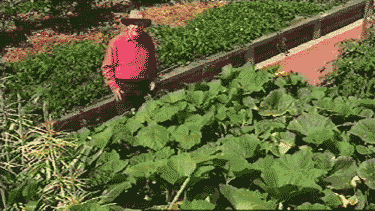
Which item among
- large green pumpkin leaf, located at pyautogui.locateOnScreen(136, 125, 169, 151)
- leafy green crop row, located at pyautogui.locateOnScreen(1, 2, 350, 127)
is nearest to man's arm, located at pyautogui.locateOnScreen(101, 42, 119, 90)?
leafy green crop row, located at pyautogui.locateOnScreen(1, 2, 350, 127)

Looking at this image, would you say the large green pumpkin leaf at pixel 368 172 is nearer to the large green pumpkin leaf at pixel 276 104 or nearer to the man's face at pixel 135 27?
the large green pumpkin leaf at pixel 276 104

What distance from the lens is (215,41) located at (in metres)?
9.16

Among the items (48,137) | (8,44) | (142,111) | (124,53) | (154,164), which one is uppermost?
(48,137)

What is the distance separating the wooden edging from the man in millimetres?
824

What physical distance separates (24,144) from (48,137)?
0.14 metres

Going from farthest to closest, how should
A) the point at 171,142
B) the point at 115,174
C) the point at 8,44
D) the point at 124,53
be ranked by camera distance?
1. the point at 8,44
2. the point at 124,53
3. the point at 171,142
4. the point at 115,174

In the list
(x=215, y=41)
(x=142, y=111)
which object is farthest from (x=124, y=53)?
(x=215, y=41)

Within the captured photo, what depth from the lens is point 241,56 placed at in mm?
9016

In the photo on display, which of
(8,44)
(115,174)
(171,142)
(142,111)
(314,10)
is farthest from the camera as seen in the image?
(314,10)

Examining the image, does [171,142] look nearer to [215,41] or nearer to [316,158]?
[316,158]

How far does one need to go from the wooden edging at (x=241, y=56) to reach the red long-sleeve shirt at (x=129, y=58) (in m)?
0.96

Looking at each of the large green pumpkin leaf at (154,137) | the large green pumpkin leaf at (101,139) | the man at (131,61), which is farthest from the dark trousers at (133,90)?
the large green pumpkin leaf at (154,137)

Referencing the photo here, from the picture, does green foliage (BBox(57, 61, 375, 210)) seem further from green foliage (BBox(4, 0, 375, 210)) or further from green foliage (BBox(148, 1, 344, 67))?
green foliage (BBox(148, 1, 344, 67))

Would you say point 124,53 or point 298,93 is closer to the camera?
point 298,93
